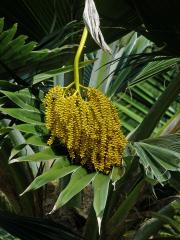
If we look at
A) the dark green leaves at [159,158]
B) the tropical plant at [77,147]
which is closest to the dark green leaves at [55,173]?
the tropical plant at [77,147]

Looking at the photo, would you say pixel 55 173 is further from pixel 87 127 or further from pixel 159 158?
pixel 159 158

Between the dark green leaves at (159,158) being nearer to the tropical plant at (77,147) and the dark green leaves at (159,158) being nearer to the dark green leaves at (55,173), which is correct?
the tropical plant at (77,147)

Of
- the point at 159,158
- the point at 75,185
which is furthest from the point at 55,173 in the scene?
the point at 159,158

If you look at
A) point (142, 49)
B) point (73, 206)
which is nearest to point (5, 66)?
point (73, 206)

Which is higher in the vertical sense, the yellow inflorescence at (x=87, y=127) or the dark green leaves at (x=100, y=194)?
the yellow inflorescence at (x=87, y=127)

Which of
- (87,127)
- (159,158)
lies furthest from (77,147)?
(159,158)

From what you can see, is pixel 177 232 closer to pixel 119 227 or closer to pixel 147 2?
pixel 119 227

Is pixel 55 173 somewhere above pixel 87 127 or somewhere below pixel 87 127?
below

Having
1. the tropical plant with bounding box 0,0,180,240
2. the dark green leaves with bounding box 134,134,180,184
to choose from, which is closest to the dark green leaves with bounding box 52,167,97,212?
the tropical plant with bounding box 0,0,180,240

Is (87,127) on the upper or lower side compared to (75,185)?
upper
